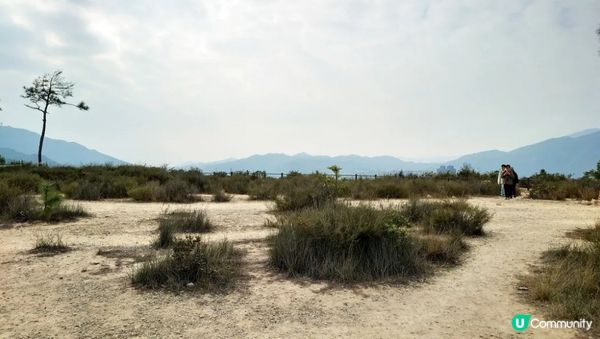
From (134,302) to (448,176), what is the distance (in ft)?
94.9

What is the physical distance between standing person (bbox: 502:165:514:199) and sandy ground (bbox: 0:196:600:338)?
1234cm

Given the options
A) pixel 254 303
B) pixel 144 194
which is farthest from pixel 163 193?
pixel 254 303

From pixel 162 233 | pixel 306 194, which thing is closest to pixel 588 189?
pixel 306 194

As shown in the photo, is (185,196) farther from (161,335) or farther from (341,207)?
(161,335)

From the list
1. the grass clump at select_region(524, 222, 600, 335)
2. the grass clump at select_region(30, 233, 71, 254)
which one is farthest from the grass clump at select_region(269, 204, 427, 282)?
the grass clump at select_region(30, 233, 71, 254)

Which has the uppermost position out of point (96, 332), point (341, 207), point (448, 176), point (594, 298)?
point (448, 176)

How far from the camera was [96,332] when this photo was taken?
159 inches

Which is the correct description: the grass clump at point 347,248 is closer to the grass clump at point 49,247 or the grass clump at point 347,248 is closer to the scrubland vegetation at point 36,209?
the grass clump at point 49,247

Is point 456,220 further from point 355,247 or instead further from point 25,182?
point 25,182

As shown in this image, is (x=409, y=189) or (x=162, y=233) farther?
(x=409, y=189)

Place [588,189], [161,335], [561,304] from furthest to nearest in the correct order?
[588,189], [561,304], [161,335]

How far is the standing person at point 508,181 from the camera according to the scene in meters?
18.9

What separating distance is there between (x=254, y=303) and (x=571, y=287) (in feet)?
13.0

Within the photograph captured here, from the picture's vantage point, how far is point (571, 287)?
505 cm
